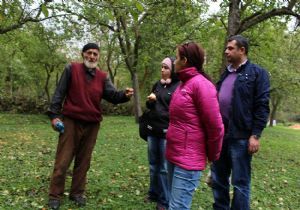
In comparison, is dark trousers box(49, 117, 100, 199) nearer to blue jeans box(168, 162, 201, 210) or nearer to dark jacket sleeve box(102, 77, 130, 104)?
dark jacket sleeve box(102, 77, 130, 104)

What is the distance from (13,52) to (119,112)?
1035 centimetres

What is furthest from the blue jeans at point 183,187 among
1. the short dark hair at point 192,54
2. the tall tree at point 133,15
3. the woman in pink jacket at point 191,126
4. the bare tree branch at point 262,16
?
the bare tree branch at point 262,16

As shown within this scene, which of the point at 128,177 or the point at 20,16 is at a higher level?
the point at 20,16

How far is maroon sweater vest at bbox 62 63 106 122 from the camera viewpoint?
5.31 m

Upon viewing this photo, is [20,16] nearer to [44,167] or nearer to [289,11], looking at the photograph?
[44,167]

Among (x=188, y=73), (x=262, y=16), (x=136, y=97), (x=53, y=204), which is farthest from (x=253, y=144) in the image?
(x=136, y=97)

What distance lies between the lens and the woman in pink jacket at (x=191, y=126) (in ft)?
11.9

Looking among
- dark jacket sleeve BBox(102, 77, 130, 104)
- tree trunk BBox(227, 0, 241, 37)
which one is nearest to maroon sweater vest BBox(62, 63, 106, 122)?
dark jacket sleeve BBox(102, 77, 130, 104)

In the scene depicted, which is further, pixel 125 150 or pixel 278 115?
pixel 278 115

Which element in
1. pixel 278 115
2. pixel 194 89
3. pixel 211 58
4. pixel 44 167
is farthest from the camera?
pixel 278 115

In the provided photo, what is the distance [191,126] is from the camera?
A: 12.0ft

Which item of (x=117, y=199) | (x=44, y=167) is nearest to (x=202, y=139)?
(x=117, y=199)

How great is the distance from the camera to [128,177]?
7.78 m

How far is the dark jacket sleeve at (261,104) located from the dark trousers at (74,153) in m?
2.33
